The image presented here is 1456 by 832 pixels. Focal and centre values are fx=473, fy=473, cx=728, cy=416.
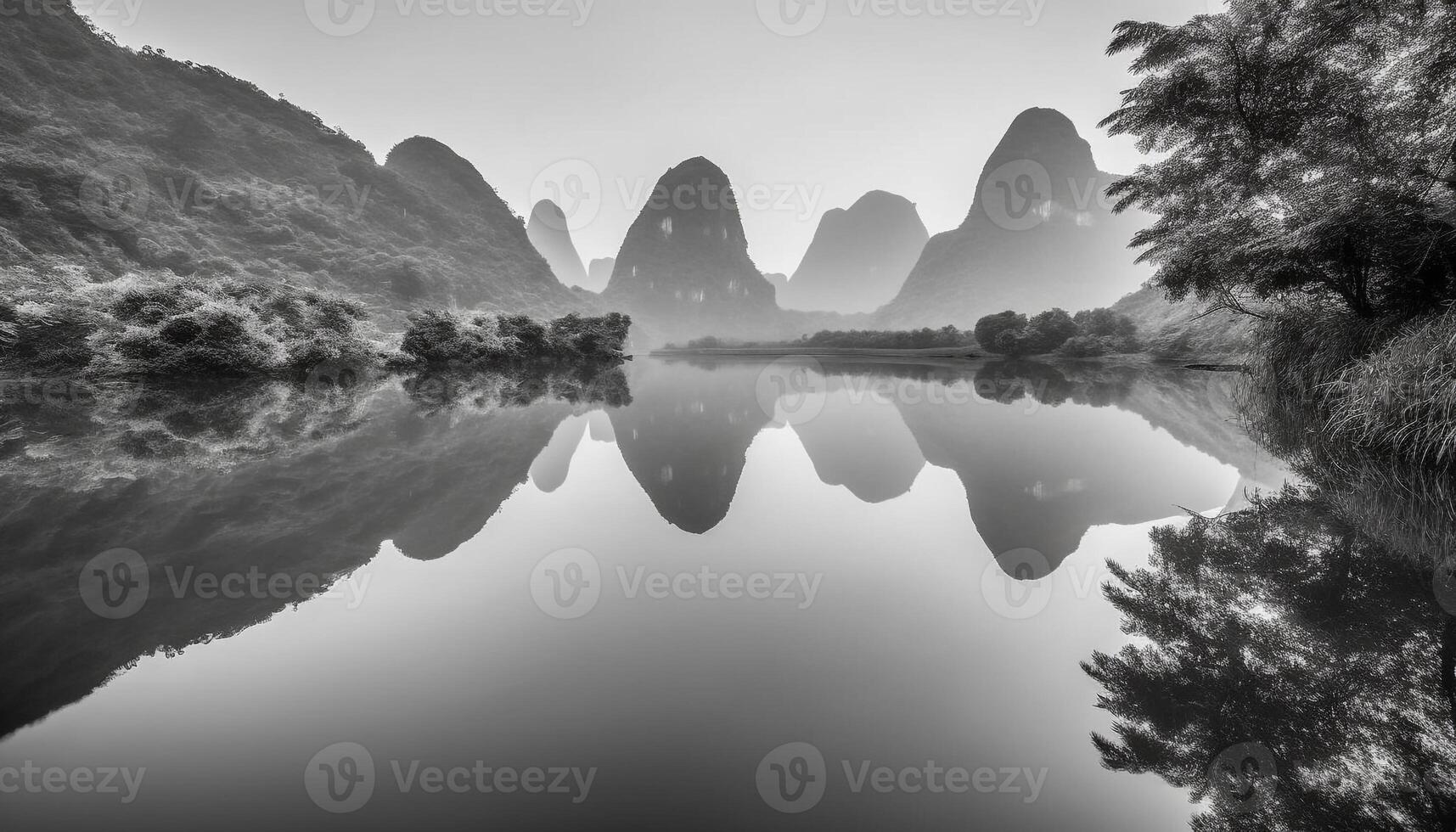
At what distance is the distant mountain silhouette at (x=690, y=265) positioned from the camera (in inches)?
4774

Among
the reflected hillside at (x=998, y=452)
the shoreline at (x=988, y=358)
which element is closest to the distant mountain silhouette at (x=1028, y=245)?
the shoreline at (x=988, y=358)

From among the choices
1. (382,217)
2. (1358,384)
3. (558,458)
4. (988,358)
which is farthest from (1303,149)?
(382,217)

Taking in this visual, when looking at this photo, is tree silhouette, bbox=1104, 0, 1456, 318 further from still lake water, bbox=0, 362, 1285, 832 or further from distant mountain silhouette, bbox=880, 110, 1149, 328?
distant mountain silhouette, bbox=880, 110, 1149, 328

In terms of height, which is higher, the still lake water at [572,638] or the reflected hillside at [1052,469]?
the still lake water at [572,638]

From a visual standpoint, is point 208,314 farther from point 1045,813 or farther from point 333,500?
point 1045,813

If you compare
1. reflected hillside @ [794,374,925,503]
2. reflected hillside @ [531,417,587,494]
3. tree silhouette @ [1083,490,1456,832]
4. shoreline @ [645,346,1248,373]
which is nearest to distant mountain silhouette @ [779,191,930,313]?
shoreline @ [645,346,1248,373]

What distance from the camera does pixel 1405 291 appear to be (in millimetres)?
6824

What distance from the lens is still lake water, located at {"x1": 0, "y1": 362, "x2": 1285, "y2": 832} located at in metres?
1.67

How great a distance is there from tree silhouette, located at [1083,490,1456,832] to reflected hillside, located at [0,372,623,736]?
4.38 m

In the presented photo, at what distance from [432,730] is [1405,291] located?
40.7ft

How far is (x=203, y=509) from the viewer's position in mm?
4363

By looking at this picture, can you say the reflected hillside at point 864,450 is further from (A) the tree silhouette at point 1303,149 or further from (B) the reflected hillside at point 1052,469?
(A) the tree silhouette at point 1303,149

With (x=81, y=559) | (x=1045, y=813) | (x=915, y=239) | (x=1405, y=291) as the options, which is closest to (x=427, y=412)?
(x=81, y=559)

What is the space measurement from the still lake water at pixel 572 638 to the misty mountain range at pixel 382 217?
113 ft
